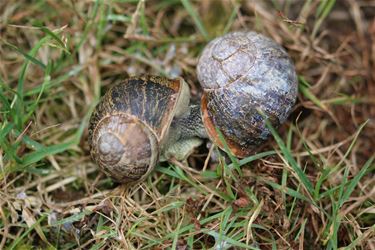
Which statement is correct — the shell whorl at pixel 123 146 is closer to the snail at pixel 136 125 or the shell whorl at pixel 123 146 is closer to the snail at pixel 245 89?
the snail at pixel 136 125

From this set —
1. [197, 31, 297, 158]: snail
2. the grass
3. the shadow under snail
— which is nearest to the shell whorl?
the shadow under snail

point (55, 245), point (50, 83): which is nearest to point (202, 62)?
point (50, 83)

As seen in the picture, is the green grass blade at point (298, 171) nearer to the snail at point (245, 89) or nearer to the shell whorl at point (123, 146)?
the snail at point (245, 89)

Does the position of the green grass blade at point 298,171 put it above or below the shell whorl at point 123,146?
below

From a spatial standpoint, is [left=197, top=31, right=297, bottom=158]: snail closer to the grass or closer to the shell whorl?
the grass

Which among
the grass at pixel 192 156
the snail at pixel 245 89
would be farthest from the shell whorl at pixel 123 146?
the snail at pixel 245 89

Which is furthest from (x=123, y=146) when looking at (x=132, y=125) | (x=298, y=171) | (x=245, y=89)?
(x=298, y=171)

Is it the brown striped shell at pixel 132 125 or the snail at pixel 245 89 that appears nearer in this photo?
the brown striped shell at pixel 132 125

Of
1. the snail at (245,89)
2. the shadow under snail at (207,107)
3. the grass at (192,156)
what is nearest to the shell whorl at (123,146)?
the shadow under snail at (207,107)
